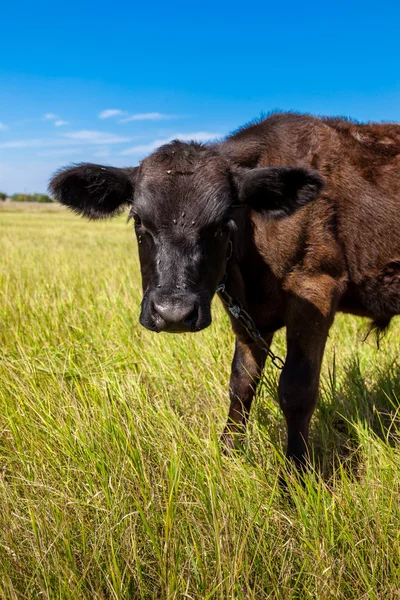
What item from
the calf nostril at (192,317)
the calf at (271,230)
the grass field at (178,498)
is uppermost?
the calf at (271,230)

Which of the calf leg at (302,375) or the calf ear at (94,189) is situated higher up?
the calf ear at (94,189)

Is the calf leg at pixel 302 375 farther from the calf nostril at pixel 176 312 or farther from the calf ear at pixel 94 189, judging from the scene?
the calf ear at pixel 94 189

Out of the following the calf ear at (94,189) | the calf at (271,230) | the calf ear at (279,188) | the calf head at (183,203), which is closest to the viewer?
the calf head at (183,203)

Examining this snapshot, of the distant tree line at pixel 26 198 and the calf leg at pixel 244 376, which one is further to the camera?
the distant tree line at pixel 26 198

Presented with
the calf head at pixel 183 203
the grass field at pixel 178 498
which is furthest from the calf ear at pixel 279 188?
the grass field at pixel 178 498

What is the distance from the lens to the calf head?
8.66ft

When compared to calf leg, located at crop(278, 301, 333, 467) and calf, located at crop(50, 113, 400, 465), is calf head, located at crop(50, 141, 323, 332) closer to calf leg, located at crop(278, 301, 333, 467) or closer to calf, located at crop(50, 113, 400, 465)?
calf, located at crop(50, 113, 400, 465)

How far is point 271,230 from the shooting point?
327 centimetres

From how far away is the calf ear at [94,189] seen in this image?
316 centimetres

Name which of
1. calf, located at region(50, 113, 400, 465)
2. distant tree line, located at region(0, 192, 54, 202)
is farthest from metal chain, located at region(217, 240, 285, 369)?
distant tree line, located at region(0, 192, 54, 202)

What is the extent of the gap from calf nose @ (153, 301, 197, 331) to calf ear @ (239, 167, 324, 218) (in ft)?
2.91

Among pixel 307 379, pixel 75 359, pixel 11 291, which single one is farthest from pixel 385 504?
pixel 11 291

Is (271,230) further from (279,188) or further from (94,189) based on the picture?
(94,189)

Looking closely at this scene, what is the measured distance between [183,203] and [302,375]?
1231mm
